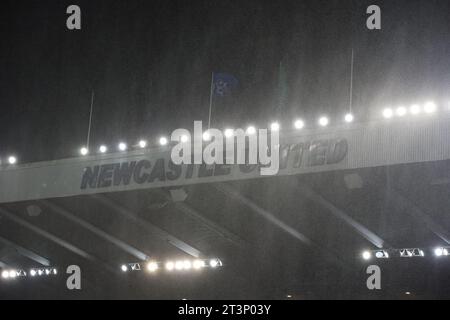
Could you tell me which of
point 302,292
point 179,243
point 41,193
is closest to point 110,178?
point 41,193

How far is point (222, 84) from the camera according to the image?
→ 23656 millimetres

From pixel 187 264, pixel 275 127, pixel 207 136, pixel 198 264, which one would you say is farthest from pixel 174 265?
pixel 275 127

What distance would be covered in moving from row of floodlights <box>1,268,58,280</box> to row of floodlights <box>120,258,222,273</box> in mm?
3503

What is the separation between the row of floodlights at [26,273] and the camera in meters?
30.8

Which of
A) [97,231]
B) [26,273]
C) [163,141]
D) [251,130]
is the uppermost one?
[163,141]

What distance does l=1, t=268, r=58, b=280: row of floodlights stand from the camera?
101 ft

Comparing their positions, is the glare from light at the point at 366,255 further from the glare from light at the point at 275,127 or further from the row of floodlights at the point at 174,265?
the glare from light at the point at 275,127

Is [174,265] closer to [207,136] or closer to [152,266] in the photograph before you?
[152,266]

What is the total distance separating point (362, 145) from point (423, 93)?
8090 mm

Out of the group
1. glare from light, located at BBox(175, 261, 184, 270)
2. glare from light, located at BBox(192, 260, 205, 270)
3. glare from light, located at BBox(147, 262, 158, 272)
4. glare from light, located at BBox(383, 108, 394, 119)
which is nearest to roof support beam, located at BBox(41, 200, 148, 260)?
glare from light, located at BBox(147, 262, 158, 272)

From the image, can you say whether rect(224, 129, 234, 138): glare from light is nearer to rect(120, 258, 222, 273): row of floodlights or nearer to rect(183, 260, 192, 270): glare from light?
rect(120, 258, 222, 273): row of floodlights

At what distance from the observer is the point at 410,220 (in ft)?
73.8

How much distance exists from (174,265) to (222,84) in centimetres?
852
